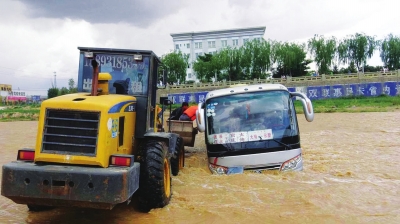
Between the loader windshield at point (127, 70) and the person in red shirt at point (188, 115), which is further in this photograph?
the person in red shirt at point (188, 115)

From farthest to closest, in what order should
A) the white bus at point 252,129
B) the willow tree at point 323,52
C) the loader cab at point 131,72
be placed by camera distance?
the willow tree at point 323,52 → the white bus at point 252,129 → the loader cab at point 131,72

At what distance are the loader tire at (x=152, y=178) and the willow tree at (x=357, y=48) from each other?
49.2m

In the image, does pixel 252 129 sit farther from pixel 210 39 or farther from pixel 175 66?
pixel 210 39

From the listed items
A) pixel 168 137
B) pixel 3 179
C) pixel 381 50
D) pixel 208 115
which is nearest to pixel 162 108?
pixel 208 115

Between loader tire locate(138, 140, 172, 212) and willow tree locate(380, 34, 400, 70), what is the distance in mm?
52356

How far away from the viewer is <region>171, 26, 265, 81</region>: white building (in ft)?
252

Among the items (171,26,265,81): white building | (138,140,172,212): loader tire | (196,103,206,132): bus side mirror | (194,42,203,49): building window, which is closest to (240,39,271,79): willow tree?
(171,26,265,81): white building

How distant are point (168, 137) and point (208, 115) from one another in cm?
208

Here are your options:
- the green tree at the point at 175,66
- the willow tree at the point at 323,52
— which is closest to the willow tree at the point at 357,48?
the willow tree at the point at 323,52

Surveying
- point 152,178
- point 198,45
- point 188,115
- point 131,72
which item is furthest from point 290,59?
point 152,178

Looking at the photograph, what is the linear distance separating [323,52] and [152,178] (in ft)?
157

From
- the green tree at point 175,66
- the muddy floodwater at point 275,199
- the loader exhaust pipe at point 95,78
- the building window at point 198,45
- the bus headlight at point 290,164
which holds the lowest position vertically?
the muddy floodwater at point 275,199

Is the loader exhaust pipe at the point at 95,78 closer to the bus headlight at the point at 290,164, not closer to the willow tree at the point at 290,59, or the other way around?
the bus headlight at the point at 290,164

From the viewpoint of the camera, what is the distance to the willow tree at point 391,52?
161ft
